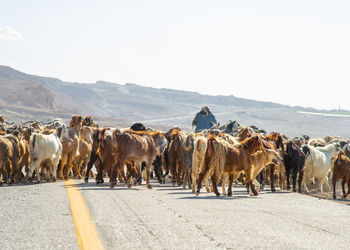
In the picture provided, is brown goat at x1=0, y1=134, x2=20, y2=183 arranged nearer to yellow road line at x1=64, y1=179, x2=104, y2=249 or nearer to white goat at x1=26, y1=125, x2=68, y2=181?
white goat at x1=26, y1=125, x2=68, y2=181

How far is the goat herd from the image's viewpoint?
13.3 metres

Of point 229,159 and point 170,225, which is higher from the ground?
point 229,159

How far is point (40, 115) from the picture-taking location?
127438 millimetres

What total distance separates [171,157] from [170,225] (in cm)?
1110

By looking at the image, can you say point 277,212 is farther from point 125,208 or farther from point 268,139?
point 268,139

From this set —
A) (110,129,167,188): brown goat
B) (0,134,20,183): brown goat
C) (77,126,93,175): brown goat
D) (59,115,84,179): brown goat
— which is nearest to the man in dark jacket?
(77,126,93,175): brown goat

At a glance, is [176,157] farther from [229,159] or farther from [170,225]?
[170,225]

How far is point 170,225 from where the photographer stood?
23.1 feet

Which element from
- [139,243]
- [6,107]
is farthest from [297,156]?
[6,107]

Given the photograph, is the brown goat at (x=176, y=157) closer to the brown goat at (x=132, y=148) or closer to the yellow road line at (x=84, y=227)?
the brown goat at (x=132, y=148)

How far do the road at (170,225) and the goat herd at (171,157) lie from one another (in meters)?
3.06

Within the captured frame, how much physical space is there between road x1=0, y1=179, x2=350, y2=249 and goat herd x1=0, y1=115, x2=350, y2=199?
10.0ft

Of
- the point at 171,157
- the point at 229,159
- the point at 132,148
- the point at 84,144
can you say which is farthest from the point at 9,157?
the point at 229,159

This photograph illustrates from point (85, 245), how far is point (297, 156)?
12334 millimetres
